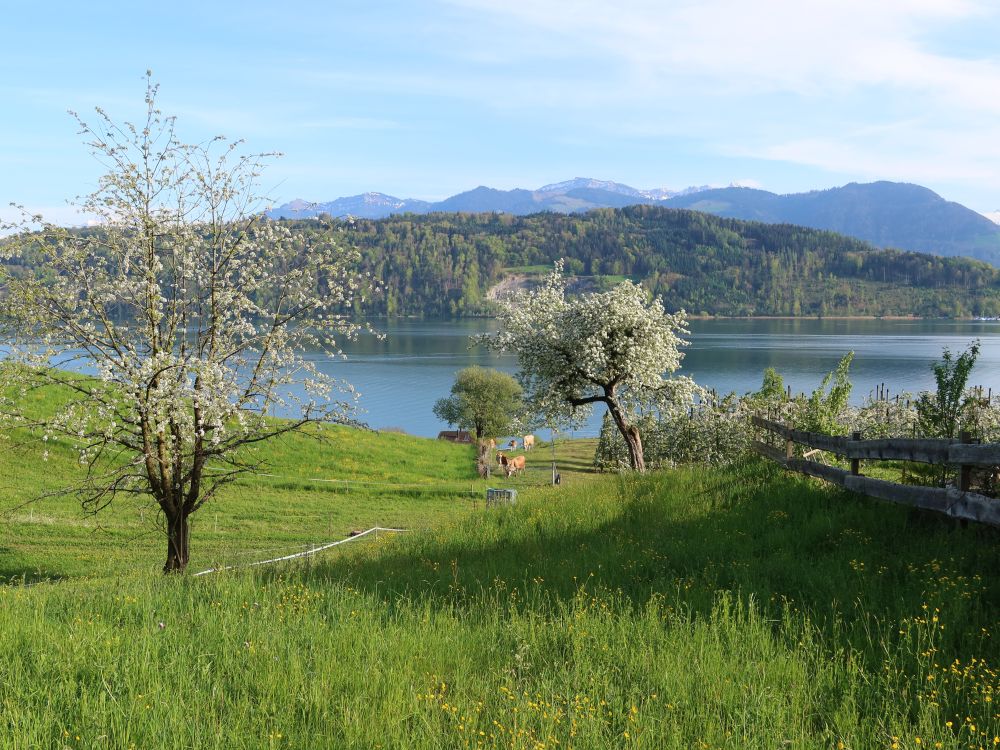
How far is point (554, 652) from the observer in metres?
6.70

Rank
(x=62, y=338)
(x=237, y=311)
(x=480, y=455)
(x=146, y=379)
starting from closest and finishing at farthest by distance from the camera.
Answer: (x=146, y=379)
(x=62, y=338)
(x=237, y=311)
(x=480, y=455)

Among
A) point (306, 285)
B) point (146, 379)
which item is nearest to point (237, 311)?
point (306, 285)

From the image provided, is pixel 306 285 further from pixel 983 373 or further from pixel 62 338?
pixel 983 373

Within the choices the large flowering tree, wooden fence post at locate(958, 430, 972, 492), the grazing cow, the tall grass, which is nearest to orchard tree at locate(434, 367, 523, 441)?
the grazing cow

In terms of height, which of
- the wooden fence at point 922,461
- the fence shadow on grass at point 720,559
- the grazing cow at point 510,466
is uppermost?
the wooden fence at point 922,461

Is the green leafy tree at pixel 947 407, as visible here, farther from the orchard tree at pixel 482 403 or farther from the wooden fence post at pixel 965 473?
the orchard tree at pixel 482 403

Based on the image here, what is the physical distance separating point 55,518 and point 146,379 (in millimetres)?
16842

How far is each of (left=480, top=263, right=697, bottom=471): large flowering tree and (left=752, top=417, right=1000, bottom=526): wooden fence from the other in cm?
1289

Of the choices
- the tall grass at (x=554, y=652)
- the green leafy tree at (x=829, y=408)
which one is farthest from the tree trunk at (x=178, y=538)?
the green leafy tree at (x=829, y=408)

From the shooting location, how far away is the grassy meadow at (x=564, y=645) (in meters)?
5.16

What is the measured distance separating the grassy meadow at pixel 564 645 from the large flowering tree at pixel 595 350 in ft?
48.1

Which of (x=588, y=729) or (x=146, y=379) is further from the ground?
(x=146, y=379)

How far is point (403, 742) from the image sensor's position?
4.82 meters

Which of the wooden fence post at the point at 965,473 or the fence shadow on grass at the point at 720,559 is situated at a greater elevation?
the wooden fence post at the point at 965,473
